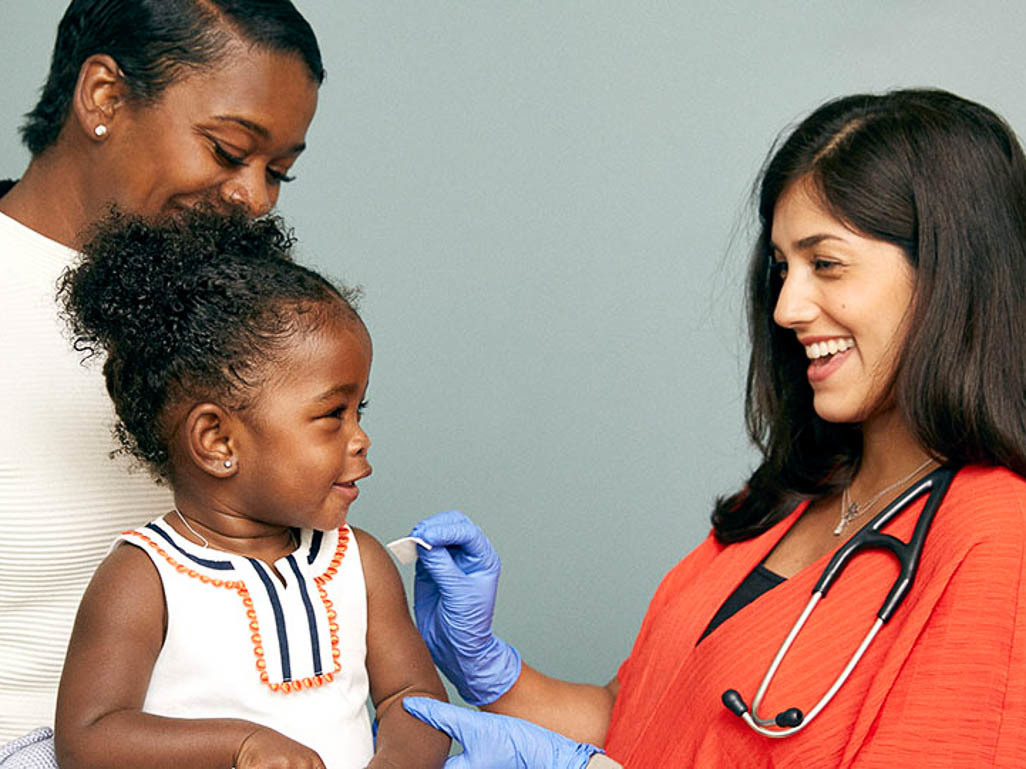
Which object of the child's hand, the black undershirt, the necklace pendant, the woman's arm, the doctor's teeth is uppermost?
the doctor's teeth

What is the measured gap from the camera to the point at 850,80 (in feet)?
8.41

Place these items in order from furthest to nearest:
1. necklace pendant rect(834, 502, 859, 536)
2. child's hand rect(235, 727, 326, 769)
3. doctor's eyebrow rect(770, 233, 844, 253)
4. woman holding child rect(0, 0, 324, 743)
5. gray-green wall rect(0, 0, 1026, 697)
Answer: gray-green wall rect(0, 0, 1026, 697), necklace pendant rect(834, 502, 859, 536), doctor's eyebrow rect(770, 233, 844, 253), woman holding child rect(0, 0, 324, 743), child's hand rect(235, 727, 326, 769)

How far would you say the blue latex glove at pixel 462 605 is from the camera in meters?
1.63

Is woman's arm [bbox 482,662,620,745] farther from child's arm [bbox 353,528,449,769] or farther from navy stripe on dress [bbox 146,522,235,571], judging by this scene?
navy stripe on dress [bbox 146,522,235,571]

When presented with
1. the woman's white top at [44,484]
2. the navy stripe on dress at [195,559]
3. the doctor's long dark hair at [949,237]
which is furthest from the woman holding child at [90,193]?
the doctor's long dark hair at [949,237]

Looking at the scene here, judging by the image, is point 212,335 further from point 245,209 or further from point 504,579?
point 504,579

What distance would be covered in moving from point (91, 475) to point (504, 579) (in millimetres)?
1407

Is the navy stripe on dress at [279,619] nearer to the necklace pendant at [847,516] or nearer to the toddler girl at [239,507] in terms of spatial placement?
the toddler girl at [239,507]

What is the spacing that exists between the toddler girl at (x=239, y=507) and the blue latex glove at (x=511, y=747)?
8 centimetres

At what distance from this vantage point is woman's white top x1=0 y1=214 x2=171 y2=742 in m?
1.33

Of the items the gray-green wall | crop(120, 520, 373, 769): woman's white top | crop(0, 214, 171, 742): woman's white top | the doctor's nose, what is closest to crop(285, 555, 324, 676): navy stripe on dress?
crop(120, 520, 373, 769): woman's white top

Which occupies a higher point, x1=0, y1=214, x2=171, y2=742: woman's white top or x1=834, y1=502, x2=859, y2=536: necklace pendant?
x1=0, y1=214, x2=171, y2=742: woman's white top

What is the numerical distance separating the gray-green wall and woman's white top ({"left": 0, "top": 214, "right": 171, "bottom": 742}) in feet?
4.04

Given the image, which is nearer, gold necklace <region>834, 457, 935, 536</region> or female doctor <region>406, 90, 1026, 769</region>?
female doctor <region>406, 90, 1026, 769</region>
